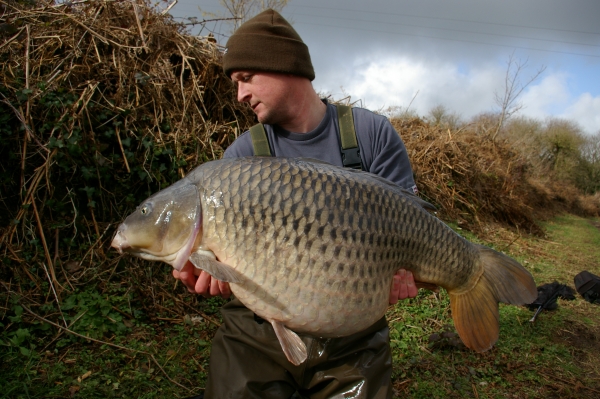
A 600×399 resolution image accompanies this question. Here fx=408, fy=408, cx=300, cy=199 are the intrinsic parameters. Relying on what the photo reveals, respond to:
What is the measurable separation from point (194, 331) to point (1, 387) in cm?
102

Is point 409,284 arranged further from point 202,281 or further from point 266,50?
point 266,50

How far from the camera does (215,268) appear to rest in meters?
1.19

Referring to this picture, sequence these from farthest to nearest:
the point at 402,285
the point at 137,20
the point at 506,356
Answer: the point at 137,20, the point at 506,356, the point at 402,285

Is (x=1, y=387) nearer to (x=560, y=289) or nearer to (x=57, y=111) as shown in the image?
(x=57, y=111)

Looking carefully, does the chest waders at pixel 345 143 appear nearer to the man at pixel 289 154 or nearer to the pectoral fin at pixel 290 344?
the man at pixel 289 154

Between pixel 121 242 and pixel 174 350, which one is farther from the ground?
pixel 121 242

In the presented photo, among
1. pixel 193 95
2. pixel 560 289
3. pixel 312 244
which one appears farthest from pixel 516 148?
pixel 312 244

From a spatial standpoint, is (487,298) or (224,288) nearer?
(224,288)

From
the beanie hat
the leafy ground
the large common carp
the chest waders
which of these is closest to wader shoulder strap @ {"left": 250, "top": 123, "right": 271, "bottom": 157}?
the chest waders

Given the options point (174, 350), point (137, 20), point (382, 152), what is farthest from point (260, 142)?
point (137, 20)

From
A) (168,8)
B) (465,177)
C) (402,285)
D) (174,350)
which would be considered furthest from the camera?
(465,177)

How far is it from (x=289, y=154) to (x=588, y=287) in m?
3.69

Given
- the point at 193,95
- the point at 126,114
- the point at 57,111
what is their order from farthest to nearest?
the point at 193,95 → the point at 126,114 → the point at 57,111

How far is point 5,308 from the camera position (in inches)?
85.2
